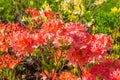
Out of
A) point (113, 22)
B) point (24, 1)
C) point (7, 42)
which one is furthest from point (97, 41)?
point (24, 1)

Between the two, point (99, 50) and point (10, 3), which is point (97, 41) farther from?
point (10, 3)

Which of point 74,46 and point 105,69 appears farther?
point 105,69

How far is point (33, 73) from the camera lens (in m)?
6.51

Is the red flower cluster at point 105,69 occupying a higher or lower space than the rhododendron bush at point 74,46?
lower

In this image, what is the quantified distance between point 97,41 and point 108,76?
343 mm

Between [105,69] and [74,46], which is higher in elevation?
[74,46]

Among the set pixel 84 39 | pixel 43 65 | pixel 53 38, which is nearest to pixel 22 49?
pixel 53 38

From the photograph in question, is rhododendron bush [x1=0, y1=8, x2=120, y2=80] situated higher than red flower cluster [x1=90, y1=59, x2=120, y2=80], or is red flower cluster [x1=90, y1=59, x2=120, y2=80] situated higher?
rhododendron bush [x1=0, y1=8, x2=120, y2=80]

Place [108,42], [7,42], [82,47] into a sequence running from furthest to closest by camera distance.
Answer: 1. [7,42]
2. [108,42]
3. [82,47]

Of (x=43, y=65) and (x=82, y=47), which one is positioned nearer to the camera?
(x=82, y=47)

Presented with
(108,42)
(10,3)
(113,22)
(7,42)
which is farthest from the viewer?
(10,3)

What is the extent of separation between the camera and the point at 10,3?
29.7 feet

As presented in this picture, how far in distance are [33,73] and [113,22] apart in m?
1.42

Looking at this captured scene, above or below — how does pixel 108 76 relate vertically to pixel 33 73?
above
